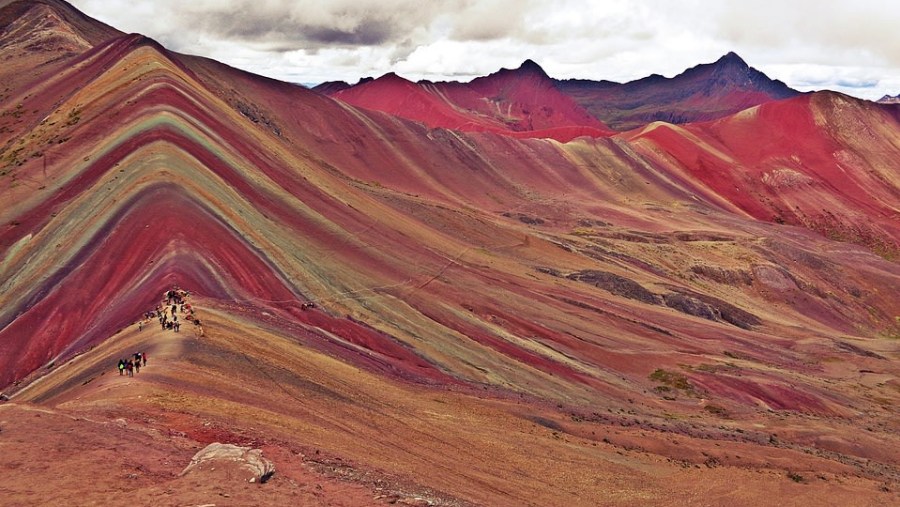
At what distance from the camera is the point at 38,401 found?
27016 mm

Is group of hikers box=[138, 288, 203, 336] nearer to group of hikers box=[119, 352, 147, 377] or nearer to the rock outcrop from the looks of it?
group of hikers box=[119, 352, 147, 377]

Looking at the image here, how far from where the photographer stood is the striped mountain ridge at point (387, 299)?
93.7 feet

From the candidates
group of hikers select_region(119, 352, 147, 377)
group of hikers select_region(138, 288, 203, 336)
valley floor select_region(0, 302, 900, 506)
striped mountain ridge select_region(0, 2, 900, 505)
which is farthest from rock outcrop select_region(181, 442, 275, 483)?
group of hikers select_region(138, 288, 203, 336)

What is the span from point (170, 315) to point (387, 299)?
19.9 metres

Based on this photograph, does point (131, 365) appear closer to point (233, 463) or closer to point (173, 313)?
point (173, 313)

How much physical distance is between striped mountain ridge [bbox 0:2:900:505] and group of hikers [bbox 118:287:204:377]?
0.82 m

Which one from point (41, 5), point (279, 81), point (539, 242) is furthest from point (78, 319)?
point (41, 5)

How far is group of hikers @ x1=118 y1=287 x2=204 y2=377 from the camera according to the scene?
25984mm

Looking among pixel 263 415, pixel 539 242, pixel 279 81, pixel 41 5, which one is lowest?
pixel 263 415

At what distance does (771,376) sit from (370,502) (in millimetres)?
45843

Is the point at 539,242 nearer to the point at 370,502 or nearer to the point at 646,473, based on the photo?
the point at 646,473

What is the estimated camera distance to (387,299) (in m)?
49.2

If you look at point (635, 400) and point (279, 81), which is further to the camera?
point (279, 81)

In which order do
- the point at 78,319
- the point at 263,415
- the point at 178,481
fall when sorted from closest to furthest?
the point at 178,481 < the point at 263,415 < the point at 78,319
